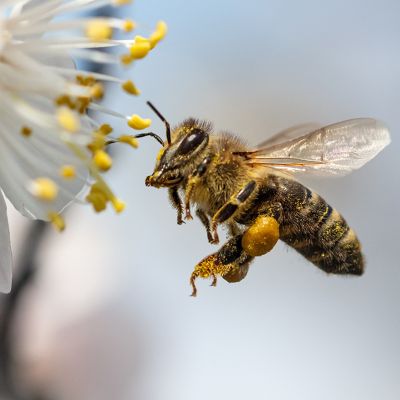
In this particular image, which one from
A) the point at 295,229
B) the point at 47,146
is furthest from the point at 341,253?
the point at 47,146

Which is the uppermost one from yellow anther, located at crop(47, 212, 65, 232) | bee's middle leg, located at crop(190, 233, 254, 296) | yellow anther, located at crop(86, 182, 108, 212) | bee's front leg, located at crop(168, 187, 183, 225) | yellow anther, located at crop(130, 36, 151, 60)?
yellow anther, located at crop(130, 36, 151, 60)

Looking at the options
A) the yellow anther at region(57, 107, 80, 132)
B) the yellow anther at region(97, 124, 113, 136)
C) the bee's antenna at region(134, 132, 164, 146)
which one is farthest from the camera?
the bee's antenna at region(134, 132, 164, 146)

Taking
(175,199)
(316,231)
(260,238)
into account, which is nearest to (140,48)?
(175,199)

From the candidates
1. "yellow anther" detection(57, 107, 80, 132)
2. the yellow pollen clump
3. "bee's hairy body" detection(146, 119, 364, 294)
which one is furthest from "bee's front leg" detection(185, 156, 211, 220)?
"yellow anther" detection(57, 107, 80, 132)

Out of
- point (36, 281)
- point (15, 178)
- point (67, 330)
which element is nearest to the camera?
point (15, 178)

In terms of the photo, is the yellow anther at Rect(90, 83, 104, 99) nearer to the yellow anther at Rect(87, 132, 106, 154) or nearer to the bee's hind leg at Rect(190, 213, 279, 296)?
the yellow anther at Rect(87, 132, 106, 154)

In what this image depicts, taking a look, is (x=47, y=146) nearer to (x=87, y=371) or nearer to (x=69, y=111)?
(x=69, y=111)
